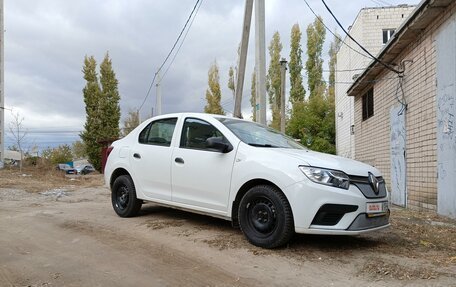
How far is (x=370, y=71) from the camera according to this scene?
12219 millimetres

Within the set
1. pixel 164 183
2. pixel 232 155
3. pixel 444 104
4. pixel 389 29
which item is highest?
pixel 389 29

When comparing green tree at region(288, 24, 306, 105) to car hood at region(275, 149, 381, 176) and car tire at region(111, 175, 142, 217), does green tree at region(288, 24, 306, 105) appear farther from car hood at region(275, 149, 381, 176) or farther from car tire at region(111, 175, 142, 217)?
car hood at region(275, 149, 381, 176)

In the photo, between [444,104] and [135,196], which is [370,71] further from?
[135,196]

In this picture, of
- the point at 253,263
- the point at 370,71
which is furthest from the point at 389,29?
the point at 253,263

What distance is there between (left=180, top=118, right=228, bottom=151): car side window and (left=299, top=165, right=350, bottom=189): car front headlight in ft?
4.54

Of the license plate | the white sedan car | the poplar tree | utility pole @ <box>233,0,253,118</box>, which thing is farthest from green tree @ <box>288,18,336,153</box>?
the license plate

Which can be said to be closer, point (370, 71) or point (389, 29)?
point (370, 71)

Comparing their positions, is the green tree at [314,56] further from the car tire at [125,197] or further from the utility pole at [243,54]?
the car tire at [125,197]

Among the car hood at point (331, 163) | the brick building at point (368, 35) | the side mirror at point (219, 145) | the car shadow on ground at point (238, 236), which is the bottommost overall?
the car shadow on ground at point (238, 236)

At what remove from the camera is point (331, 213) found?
15.2 ft

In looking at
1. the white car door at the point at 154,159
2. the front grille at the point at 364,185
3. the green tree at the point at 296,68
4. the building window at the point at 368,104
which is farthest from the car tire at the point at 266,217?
the green tree at the point at 296,68

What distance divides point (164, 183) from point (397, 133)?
6.85m

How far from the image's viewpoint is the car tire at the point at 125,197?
6.79 meters

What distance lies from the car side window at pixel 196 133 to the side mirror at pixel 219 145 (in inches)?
8.2
